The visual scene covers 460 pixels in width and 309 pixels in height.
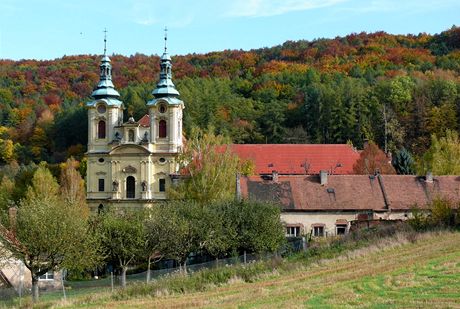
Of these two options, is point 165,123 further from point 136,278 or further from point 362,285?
point 362,285

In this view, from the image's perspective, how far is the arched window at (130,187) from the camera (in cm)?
7325

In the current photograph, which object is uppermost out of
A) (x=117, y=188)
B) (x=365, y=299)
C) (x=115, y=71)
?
(x=115, y=71)

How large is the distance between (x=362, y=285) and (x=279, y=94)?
10374 cm

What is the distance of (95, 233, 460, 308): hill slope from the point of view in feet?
72.6

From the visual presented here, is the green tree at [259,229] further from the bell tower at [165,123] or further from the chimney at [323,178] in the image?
the bell tower at [165,123]

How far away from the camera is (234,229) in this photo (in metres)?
45.3

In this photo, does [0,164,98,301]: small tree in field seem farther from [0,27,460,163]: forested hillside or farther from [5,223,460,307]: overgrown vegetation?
[0,27,460,163]: forested hillside

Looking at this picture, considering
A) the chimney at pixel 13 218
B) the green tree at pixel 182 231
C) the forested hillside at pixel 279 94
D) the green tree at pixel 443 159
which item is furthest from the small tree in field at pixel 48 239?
the forested hillside at pixel 279 94

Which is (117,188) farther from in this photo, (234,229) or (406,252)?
(406,252)

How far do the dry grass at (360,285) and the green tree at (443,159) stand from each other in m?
33.1

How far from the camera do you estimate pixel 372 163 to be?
243ft

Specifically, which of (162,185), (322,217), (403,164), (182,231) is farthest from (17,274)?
(403,164)

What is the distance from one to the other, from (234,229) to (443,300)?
81.5 feet

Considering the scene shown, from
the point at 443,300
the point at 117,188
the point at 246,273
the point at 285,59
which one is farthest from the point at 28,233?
the point at 285,59
